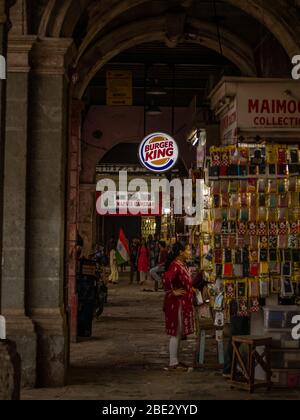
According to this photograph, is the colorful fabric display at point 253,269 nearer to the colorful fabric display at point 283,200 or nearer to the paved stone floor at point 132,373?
the colorful fabric display at point 283,200

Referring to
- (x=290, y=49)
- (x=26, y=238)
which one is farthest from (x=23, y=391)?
(x=290, y=49)

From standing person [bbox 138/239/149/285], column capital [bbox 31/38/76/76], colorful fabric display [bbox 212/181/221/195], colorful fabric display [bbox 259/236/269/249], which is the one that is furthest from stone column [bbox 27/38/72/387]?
standing person [bbox 138/239/149/285]

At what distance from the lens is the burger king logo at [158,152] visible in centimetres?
1812

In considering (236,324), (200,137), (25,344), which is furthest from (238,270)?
(200,137)

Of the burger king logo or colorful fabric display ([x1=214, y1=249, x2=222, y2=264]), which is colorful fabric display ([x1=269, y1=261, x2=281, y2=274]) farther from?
the burger king logo

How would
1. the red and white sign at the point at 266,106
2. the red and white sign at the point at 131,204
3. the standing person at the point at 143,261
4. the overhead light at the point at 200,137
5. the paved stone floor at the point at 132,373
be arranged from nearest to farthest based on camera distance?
the paved stone floor at the point at 132,373 < the red and white sign at the point at 266,106 < the overhead light at the point at 200,137 < the standing person at the point at 143,261 < the red and white sign at the point at 131,204

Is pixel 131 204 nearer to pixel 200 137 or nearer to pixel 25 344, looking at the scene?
pixel 200 137

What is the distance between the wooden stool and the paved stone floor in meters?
0.10

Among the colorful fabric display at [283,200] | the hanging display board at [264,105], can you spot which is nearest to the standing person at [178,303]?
the colorful fabric display at [283,200]

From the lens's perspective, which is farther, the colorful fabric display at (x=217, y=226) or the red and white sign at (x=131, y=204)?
the red and white sign at (x=131, y=204)

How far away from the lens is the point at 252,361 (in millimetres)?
8453

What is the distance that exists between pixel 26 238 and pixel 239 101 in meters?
3.53

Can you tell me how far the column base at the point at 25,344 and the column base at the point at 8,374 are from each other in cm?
217

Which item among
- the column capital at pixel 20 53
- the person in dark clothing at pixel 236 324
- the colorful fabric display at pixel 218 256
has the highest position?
the column capital at pixel 20 53
